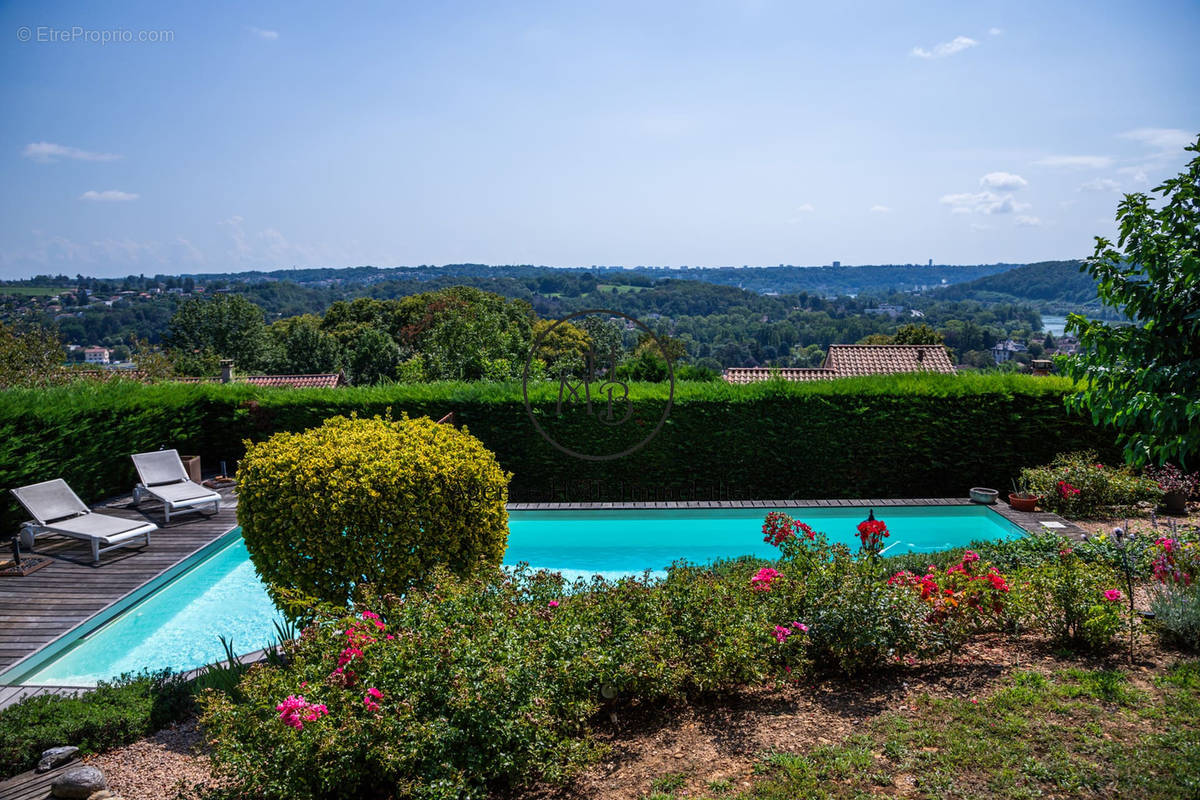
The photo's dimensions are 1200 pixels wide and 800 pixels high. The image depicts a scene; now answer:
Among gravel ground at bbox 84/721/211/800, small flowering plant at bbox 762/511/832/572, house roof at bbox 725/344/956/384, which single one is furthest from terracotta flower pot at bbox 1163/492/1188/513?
gravel ground at bbox 84/721/211/800

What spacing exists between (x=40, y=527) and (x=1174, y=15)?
17.9 metres

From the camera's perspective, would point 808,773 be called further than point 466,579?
No

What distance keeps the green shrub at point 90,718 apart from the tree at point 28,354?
14986mm

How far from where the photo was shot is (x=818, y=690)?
4621 mm

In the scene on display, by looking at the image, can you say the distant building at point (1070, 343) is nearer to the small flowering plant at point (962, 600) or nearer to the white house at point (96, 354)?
the small flowering plant at point (962, 600)

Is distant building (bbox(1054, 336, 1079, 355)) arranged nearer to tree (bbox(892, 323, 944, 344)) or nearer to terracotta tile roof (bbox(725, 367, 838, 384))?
terracotta tile roof (bbox(725, 367, 838, 384))

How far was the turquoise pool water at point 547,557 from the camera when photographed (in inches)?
286

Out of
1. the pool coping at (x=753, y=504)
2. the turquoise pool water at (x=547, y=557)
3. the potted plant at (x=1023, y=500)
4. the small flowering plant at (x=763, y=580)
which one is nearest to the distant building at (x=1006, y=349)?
the potted plant at (x=1023, y=500)

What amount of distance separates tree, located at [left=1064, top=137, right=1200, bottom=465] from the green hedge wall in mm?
7451

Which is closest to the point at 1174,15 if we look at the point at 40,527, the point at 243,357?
the point at 40,527

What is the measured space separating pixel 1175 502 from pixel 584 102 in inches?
538

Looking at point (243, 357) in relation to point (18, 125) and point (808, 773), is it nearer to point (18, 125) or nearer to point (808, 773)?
point (18, 125)

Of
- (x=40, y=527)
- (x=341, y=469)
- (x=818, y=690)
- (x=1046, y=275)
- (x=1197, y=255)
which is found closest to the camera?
(x=1197, y=255)

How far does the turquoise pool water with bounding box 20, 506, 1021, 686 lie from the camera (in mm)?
7273
